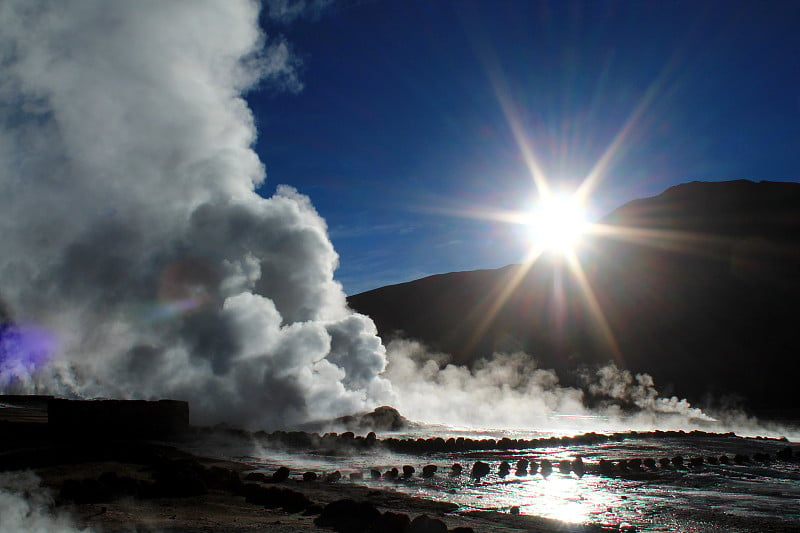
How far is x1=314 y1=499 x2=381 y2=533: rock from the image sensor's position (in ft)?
43.9

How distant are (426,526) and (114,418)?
1947cm

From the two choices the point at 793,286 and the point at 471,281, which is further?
the point at 471,281

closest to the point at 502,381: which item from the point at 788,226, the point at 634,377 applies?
the point at 634,377

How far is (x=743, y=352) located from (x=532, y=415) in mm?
53417

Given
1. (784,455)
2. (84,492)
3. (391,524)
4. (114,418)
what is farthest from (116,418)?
(784,455)

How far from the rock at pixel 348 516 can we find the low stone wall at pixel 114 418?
1604 cm

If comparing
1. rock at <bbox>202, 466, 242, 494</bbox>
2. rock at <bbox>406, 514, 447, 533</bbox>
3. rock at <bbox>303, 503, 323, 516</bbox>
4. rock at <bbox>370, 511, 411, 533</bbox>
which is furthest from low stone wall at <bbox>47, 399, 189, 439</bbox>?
rock at <bbox>406, 514, 447, 533</bbox>

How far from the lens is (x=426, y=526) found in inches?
484

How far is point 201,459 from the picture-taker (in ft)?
→ 76.5

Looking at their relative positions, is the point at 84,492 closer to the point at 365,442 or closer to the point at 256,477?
the point at 256,477

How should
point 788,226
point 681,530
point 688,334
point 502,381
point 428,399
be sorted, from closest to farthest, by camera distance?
1. point 681,530
2. point 428,399
3. point 502,381
4. point 688,334
5. point 788,226

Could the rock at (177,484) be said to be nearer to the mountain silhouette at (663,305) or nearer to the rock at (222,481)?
the rock at (222,481)

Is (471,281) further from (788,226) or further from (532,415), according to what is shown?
(532,415)

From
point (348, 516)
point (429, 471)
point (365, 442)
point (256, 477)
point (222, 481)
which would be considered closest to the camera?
point (348, 516)
